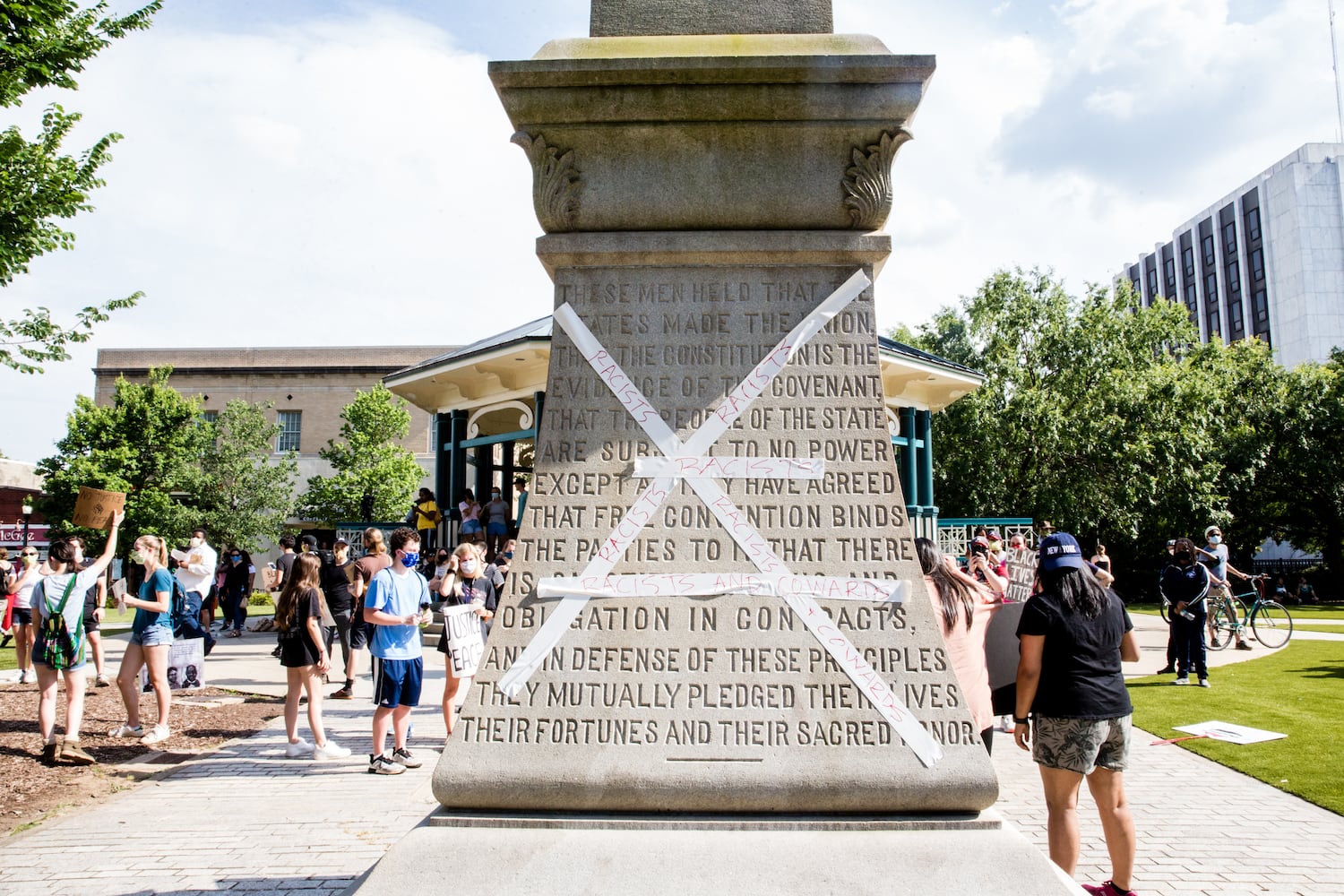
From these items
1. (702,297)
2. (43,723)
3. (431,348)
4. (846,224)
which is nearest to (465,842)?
(702,297)

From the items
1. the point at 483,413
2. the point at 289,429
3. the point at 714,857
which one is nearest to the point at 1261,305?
the point at 289,429

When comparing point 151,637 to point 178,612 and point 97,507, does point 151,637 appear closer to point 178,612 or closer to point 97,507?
point 178,612

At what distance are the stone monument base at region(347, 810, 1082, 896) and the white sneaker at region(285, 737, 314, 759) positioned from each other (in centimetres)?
595

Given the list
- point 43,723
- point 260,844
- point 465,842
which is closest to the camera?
point 465,842

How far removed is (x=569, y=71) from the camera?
10.4 ft

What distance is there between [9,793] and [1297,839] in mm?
8639

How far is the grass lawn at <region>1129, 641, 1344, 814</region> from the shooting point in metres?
7.20

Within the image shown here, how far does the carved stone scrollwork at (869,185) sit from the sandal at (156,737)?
831cm

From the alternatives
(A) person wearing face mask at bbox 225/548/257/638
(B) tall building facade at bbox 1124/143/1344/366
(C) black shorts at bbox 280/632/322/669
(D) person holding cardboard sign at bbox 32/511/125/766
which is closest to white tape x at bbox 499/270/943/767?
(C) black shorts at bbox 280/632/322/669

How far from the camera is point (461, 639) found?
292 inches

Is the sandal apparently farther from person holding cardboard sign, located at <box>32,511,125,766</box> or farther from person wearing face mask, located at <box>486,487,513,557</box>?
person wearing face mask, located at <box>486,487,513,557</box>

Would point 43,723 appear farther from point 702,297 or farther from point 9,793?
point 702,297

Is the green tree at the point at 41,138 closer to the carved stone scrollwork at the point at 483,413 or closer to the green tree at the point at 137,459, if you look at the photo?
the carved stone scrollwork at the point at 483,413

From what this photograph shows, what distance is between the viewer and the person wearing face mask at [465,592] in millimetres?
8062
